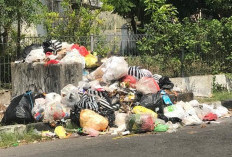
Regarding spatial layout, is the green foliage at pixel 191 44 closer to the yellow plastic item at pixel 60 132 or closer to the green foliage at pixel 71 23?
A: the green foliage at pixel 71 23

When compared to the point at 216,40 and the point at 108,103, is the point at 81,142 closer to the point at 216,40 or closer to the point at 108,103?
the point at 108,103

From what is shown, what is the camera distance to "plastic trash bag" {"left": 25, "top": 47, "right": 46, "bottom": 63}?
940 centimetres

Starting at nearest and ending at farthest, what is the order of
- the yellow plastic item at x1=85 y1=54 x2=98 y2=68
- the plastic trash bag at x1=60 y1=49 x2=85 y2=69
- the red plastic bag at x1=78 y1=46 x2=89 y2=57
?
the plastic trash bag at x1=60 y1=49 x2=85 y2=69 → the yellow plastic item at x1=85 y1=54 x2=98 y2=68 → the red plastic bag at x1=78 y1=46 x2=89 y2=57

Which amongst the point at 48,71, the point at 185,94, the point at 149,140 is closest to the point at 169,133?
the point at 149,140

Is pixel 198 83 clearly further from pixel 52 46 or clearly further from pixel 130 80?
pixel 52 46

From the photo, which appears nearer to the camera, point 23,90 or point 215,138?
point 215,138

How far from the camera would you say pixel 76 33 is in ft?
38.4

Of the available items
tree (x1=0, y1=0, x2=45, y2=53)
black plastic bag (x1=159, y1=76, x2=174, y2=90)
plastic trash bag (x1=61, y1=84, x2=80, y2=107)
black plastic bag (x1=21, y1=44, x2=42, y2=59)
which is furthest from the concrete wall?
tree (x1=0, y1=0, x2=45, y2=53)

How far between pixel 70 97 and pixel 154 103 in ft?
5.83

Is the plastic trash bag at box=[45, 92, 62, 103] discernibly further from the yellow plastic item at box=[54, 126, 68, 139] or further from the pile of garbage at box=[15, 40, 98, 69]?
the pile of garbage at box=[15, 40, 98, 69]

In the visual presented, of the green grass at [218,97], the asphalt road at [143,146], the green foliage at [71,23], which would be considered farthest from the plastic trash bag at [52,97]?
the green grass at [218,97]

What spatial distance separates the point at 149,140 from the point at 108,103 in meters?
1.68

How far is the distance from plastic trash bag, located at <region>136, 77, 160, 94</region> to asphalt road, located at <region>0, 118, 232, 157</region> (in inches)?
63.3

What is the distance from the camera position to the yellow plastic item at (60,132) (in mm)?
7189
